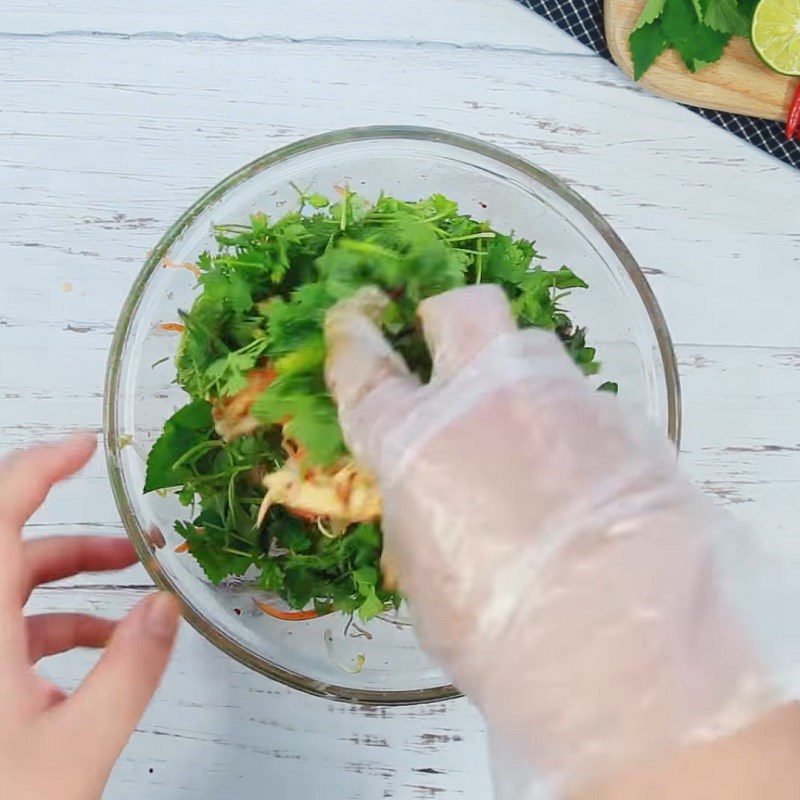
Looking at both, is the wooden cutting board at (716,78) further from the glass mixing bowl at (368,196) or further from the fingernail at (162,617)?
the fingernail at (162,617)

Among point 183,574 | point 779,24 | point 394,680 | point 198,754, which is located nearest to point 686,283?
point 779,24

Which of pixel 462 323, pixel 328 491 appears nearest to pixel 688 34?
pixel 462 323

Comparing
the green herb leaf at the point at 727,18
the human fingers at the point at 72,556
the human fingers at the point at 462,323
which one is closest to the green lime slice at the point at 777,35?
the green herb leaf at the point at 727,18

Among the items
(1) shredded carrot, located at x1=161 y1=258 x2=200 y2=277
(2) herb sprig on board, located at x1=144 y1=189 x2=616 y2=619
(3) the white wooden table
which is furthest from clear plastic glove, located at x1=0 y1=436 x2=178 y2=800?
(3) the white wooden table

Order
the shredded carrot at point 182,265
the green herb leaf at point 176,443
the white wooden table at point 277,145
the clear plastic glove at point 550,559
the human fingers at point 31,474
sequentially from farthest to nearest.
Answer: the white wooden table at point 277,145
the shredded carrot at point 182,265
the green herb leaf at point 176,443
the human fingers at point 31,474
the clear plastic glove at point 550,559

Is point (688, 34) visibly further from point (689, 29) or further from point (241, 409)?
point (241, 409)

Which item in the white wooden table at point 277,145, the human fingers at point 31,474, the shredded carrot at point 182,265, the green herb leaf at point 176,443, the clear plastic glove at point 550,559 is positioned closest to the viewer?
the clear plastic glove at point 550,559

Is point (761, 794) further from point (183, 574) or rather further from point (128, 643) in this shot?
point (183, 574)
